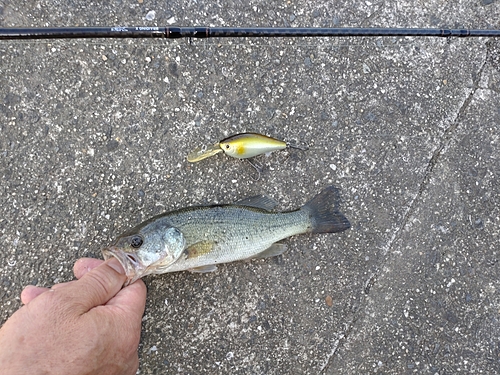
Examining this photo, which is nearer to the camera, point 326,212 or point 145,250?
point 145,250

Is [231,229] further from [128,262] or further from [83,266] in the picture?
[83,266]

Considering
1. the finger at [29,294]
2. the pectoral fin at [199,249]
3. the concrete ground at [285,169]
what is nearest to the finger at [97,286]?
the finger at [29,294]

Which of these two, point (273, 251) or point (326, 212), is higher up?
point (326, 212)

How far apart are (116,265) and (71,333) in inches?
18.2

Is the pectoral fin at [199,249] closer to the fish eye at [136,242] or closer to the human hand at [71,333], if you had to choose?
the fish eye at [136,242]

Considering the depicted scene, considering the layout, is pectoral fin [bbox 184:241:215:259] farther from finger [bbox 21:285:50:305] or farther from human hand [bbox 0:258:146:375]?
finger [bbox 21:285:50:305]

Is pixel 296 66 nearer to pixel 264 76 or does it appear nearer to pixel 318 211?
pixel 264 76

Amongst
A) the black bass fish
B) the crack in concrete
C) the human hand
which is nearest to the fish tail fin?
the black bass fish

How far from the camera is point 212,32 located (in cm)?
293

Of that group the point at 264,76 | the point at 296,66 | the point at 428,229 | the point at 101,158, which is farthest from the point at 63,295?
the point at 428,229

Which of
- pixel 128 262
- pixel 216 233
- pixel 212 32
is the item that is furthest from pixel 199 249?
pixel 212 32

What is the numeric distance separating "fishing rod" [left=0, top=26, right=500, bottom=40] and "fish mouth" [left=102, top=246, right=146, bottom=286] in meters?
1.56

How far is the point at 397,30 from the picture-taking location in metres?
3.14

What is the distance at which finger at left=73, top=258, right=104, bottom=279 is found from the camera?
8.54ft
